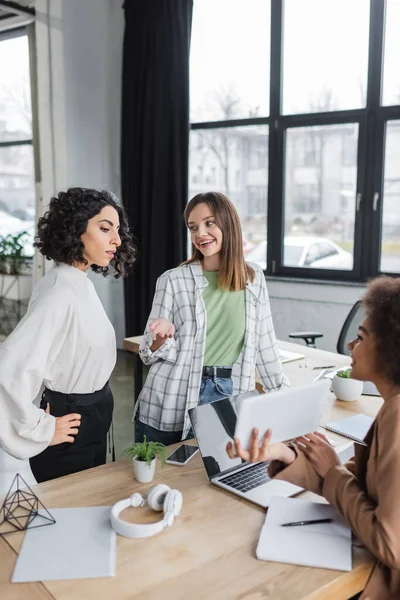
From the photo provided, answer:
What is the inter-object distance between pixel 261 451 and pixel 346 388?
0.91 meters

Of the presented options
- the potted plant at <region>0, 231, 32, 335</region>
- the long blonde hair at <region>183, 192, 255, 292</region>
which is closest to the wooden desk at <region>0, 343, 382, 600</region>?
the long blonde hair at <region>183, 192, 255, 292</region>

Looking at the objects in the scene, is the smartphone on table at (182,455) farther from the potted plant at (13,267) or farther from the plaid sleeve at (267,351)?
the potted plant at (13,267)

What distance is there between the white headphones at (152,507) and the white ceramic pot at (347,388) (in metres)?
0.94

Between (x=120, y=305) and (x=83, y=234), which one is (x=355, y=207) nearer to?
(x=120, y=305)

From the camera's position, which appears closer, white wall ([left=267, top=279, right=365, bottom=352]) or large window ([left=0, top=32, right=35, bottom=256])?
white wall ([left=267, top=279, right=365, bottom=352])

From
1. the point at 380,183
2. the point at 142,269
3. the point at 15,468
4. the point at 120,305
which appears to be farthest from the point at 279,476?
the point at 120,305

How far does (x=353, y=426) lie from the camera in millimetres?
1735

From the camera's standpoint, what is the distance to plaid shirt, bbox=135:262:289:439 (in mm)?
1807

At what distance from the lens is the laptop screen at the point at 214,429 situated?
1355 millimetres

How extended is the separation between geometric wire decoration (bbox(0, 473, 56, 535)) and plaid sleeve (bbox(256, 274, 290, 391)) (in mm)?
919

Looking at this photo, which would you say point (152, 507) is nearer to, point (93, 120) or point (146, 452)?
point (146, 452)

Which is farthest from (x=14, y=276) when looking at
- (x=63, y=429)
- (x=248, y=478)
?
(x=248, y=478)

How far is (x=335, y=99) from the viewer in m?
3.95

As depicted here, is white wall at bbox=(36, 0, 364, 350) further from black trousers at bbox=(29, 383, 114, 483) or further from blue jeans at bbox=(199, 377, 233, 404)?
black trousers at bbox=(29, 383, 114, 483)
